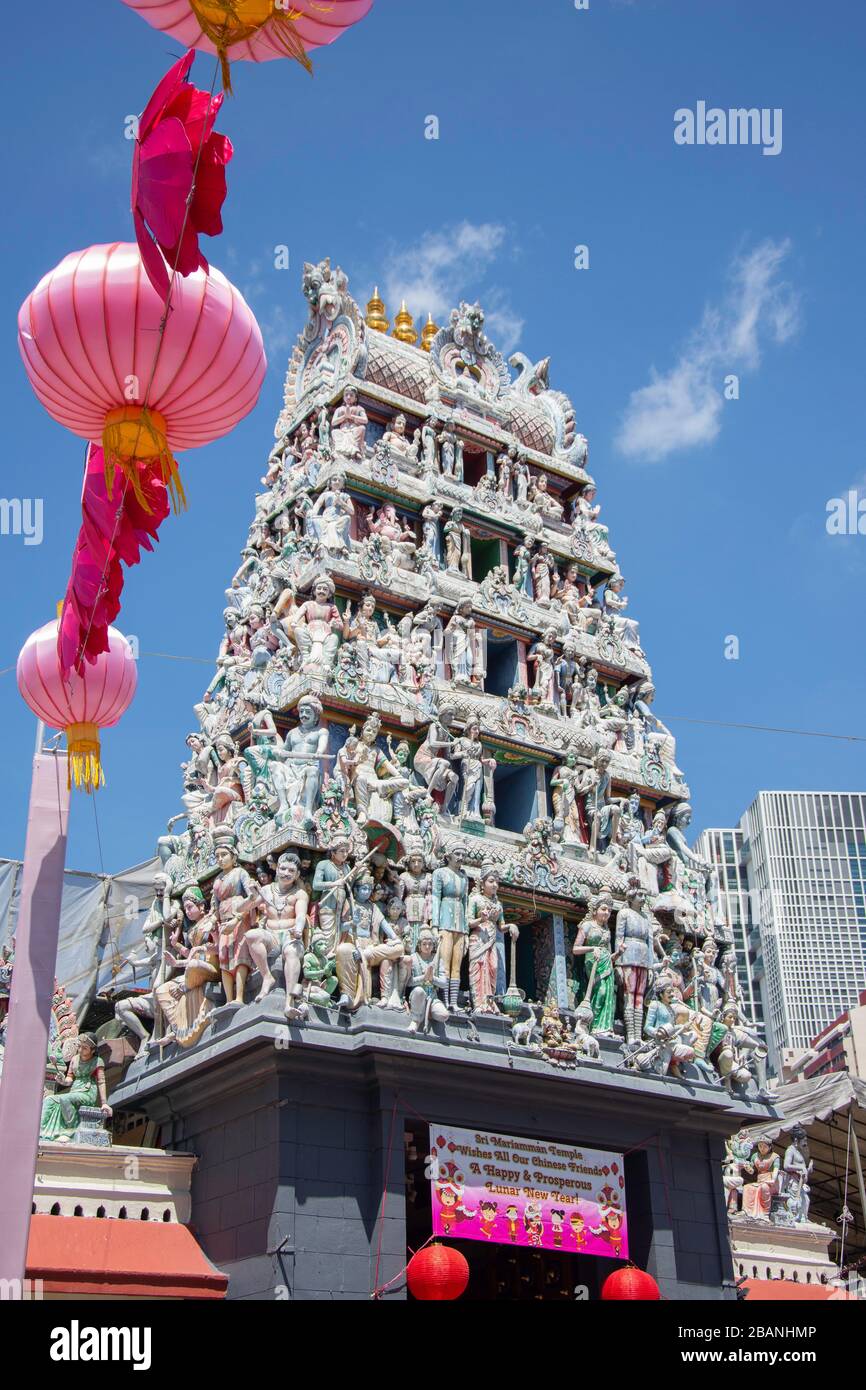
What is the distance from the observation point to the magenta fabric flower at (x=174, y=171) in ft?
34.0

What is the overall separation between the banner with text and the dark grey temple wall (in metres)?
0.32

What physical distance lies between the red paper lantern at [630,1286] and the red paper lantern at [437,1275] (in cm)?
273

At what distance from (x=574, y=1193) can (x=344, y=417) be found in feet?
49.0

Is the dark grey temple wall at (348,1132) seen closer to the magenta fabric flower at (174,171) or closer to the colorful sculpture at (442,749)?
the colorful sculpture at (442,749)

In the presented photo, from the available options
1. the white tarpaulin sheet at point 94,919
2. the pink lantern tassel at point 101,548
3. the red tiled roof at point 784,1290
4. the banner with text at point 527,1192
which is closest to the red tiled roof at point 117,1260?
the banner with text at point 527,1192

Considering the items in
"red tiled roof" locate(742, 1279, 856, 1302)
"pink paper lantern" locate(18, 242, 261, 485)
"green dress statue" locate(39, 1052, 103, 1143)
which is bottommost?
"red tiled roof" locate(742, 1279, 856, 1302)

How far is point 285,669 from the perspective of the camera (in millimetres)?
24391

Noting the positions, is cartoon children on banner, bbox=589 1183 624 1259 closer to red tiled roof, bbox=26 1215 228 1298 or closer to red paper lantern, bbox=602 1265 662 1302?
red paper lantern, bbox=602 1265 662 1302

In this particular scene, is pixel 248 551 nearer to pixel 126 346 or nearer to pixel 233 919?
pixel 233 919

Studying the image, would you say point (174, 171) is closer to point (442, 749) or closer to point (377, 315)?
point (442, 749)

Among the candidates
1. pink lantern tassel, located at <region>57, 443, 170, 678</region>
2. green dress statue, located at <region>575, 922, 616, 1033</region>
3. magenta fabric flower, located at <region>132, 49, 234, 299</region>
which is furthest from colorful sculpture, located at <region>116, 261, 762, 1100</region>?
magenta fabric flower, located at <region>132, 49, 234, 299</region>

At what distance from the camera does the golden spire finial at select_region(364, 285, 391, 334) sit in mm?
32062

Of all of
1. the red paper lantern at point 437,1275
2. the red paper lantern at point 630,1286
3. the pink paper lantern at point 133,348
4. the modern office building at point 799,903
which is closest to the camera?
the pink paper lantern at point 133,348
